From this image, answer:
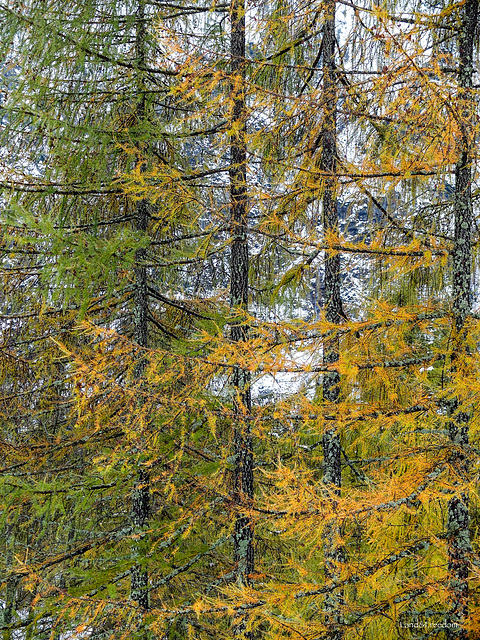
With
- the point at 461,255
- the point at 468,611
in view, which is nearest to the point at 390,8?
the point at 461,255

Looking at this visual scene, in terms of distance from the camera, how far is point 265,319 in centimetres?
670

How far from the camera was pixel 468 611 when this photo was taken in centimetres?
374

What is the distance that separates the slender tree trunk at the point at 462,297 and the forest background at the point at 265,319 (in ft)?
0.06

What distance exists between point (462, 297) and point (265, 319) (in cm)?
300

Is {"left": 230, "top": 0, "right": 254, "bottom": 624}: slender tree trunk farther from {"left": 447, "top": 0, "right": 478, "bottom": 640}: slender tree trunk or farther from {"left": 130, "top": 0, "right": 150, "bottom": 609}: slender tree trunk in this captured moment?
{"left": 447, "top": 0, "right": 478, "bottom": 640}: slender tree trunk

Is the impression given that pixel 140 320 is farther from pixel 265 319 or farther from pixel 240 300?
pixel 265 319

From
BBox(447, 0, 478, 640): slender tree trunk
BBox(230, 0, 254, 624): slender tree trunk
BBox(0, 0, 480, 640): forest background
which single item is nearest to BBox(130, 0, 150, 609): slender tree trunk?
BBox(0, 0, 480, 640): forest background

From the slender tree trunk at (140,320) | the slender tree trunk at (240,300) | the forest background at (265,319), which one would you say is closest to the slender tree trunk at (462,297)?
the forest background at (265,319)

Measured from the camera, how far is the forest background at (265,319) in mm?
3854

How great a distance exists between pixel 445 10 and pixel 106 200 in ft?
18.1

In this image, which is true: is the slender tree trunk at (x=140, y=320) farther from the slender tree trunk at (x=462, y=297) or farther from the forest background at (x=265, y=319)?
the slender tree trunk at (x=462, y=297)

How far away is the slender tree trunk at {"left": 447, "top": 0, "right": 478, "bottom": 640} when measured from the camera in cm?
371

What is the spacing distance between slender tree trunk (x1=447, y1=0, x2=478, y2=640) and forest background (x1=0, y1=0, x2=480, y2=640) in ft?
0.06

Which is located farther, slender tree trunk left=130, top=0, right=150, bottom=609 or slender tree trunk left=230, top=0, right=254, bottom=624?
slender tree trunk left=130, top=0, right=150, bottom=609
